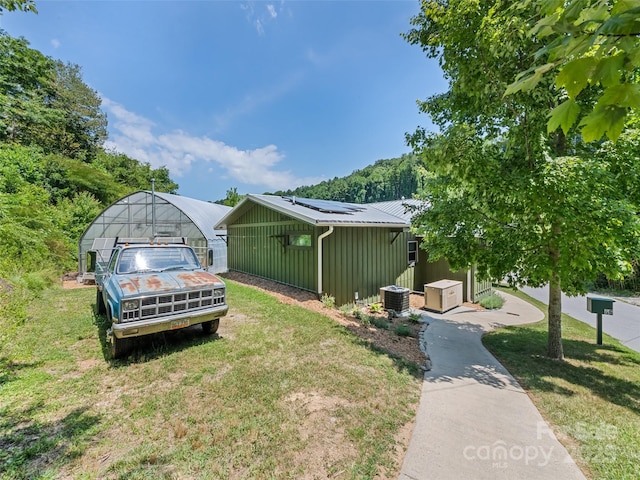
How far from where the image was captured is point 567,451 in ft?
9.32

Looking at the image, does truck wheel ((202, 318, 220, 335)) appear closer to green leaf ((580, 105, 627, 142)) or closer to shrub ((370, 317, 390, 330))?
shrub ((370, 317, 390, 330))

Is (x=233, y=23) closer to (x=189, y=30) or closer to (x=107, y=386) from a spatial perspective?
(x=189, y=30)

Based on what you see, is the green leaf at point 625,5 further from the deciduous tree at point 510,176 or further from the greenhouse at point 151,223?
the greenhouse at point 151,223

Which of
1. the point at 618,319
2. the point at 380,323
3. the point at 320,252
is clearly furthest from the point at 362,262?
the point at 618,319

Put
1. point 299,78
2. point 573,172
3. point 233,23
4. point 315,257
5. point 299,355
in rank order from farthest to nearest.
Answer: point 299,78 < point 233,23 < point 315,257 < point 299,355 < point 573,172

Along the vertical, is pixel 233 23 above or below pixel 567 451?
above

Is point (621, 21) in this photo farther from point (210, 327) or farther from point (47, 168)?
point (47, 168)

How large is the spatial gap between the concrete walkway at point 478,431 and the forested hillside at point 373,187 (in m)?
47.6

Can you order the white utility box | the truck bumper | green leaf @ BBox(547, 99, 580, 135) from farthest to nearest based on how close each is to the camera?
the white utility box < the truck bumper < green leaf @ BBox(547, 99, 580, 135)

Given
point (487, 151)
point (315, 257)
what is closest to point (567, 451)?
point (487, 151)

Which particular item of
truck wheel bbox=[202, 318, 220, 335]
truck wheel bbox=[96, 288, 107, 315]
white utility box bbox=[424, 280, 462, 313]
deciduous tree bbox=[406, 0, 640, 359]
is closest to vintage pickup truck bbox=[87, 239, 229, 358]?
truck wheel bbox=[202, 318, 220, 335]

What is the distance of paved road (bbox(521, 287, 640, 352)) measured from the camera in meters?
7.48

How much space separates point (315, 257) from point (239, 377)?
504 cm

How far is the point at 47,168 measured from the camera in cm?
2100
